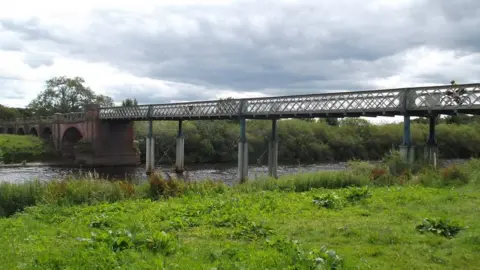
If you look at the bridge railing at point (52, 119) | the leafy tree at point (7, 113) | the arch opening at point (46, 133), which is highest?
the leafy tree at point (7, 113)

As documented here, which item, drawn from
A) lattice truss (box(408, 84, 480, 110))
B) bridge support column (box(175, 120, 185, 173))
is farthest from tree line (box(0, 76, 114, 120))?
lattice truss (box(408, 84, 480, 110))

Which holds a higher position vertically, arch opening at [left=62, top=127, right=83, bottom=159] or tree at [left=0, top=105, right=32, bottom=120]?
tree at [left=0, top=105, right=32, bottom=120]

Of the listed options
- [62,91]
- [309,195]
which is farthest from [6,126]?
[309,195]

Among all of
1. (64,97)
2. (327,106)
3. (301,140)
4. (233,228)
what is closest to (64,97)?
(64,97)

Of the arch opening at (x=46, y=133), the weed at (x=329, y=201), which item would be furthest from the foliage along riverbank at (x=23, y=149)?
the weed at (x=329, y=201)

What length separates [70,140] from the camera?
73375 mm

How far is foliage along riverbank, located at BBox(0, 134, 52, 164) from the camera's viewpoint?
213ft

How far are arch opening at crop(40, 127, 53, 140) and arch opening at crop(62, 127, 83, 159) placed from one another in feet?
24.9

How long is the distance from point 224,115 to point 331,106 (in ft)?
45.3

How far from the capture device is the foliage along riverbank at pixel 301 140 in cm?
7269

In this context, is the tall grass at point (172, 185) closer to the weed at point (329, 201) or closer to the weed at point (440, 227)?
the weed at point (329, 201)

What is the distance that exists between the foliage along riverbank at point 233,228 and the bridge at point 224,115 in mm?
12952

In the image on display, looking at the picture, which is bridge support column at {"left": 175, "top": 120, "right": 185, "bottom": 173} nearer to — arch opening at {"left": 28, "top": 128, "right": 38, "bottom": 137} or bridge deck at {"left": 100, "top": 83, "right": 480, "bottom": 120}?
bridge deck at {"left": 100, "top": 83, "right": 480, "bottom": 120}

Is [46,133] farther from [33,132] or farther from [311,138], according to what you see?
[311,138]
